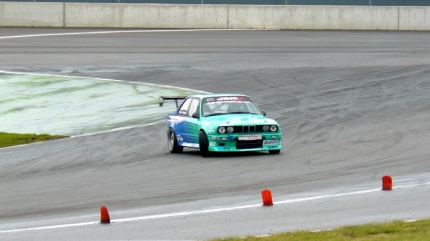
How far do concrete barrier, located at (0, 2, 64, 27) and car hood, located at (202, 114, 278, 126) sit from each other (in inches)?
1005

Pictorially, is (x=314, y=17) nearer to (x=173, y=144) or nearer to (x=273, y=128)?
(x=173, y=144)

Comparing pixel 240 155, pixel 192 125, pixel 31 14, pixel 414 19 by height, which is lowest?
pixel 240 155

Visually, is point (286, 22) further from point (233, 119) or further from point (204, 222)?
point (204, 222)

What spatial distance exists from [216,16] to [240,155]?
2623 cm

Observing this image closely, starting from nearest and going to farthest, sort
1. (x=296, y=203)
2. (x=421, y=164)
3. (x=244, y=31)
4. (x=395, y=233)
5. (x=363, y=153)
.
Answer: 1. (x=395, y=233)
2. (x=296, y=203)
3. (x=421, y=164)
4. (x=363, y=153)
5. (x=244, y=31)

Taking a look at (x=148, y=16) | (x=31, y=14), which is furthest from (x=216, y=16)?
(x=31, y=14)

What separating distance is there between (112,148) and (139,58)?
580 inches

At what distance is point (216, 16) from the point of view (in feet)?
140

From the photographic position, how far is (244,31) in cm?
4169

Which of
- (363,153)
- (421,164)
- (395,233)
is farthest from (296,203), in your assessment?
(363,153)

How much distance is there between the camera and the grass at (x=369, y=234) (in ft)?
27.3

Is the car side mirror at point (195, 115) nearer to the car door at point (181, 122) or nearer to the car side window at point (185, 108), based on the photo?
the car door at point (181, 122)


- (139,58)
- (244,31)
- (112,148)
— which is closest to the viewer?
(112,148)

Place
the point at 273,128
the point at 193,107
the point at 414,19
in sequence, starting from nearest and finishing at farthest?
the point at 273,128, the point at 193,107, the point at 414,19
